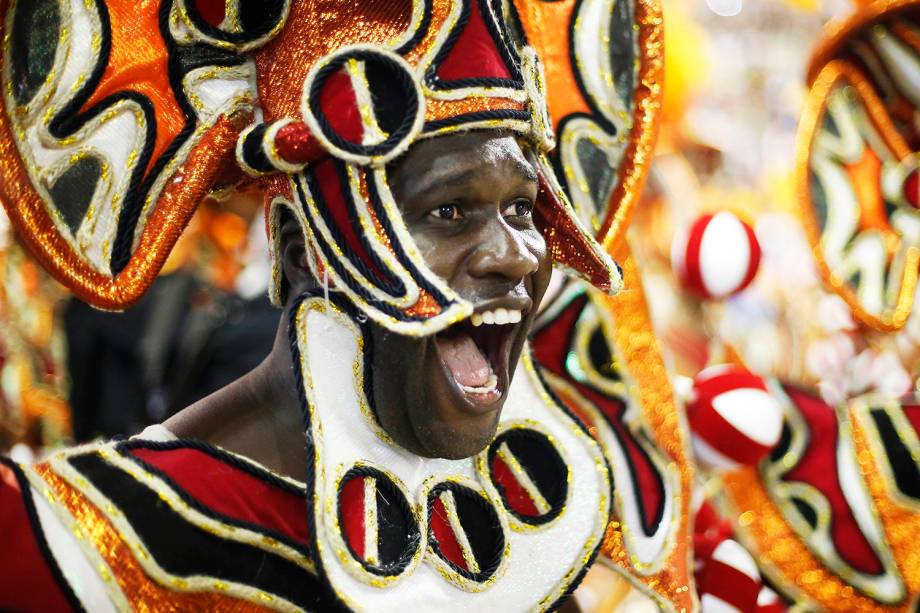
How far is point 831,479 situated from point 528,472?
972 millimetres

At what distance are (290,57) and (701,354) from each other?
2.08 m

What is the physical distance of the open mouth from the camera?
1.55 meters

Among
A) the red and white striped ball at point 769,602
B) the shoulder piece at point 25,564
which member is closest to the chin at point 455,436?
the shoulder piece at point 25,564

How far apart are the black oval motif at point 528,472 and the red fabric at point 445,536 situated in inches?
4.0

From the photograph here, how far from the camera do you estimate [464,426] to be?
1567 millimetres

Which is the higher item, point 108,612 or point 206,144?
point 206,144

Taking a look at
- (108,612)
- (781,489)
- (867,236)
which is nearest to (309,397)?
(108,612)

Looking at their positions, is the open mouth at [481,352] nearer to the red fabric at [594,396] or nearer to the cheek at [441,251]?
the cheek at [441,251]

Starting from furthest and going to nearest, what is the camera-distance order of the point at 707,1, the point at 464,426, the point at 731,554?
the point at 707,1
the point at 731,554
the point at 464,426

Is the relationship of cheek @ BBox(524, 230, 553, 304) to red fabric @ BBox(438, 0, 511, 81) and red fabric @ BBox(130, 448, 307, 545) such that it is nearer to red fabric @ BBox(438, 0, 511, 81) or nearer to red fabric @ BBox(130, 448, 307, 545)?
red fabric @ BBox(438, 0, 511, 81)

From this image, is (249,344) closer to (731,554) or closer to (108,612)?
(731,554)

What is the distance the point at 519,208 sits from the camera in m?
1.65

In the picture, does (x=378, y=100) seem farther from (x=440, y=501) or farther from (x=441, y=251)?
(x=440, y=501)

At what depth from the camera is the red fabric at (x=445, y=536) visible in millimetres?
1665
